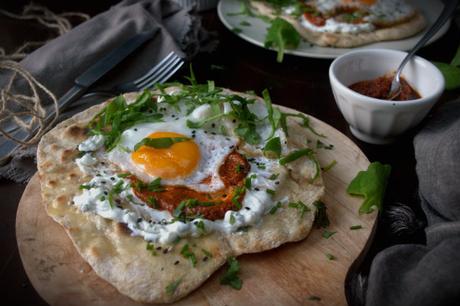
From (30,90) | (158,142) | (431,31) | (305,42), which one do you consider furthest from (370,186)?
(30,90)

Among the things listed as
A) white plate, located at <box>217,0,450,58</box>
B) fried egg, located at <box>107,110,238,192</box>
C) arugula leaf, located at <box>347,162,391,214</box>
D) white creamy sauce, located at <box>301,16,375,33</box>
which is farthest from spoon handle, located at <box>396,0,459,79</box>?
fried egg, located at <box>107,110,238,192</box>

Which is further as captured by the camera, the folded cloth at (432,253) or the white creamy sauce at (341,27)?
the white creamy sauce at (341,27)

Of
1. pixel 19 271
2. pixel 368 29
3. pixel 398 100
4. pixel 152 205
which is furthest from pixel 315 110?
pixel 19 271

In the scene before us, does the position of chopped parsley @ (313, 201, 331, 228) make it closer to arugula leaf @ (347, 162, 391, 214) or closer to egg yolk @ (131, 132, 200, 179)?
arugula leaf @ (347, 162, 391, 214)

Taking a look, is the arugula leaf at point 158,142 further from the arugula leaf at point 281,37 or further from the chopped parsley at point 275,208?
the arugula leaf at point 281,37

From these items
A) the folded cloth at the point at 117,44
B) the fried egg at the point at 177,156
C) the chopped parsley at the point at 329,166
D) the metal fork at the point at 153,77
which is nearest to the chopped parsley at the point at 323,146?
the chopped parsley at the point at 329,166

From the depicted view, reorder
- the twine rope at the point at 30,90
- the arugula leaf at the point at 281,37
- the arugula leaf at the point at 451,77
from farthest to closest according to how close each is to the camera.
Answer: the arugula leaf at the point at 281,37 → the arugula leaf at the point at 451,77 → the twine rope at the point at 30,90

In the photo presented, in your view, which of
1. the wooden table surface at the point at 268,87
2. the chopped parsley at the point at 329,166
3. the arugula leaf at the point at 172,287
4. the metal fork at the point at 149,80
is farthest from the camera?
the metal fork at the point at 149,80
